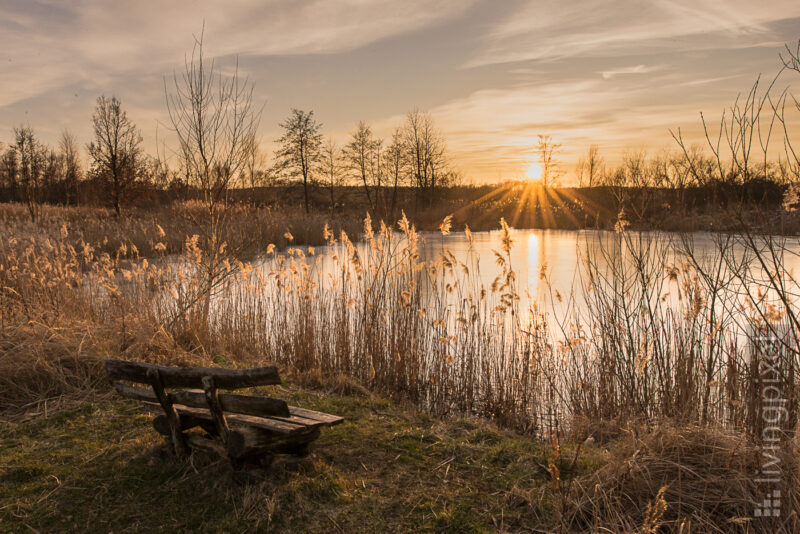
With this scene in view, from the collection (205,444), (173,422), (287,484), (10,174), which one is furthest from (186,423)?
(10,174)

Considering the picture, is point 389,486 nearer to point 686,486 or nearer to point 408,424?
point 408,424

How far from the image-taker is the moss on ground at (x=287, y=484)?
2.85m

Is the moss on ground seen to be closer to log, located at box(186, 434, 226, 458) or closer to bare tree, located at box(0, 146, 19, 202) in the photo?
log, located at box(186, 434, 226, 458)

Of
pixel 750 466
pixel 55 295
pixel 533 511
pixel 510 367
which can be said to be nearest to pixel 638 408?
pixel 510 367

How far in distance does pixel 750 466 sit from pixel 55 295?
24.3 feet

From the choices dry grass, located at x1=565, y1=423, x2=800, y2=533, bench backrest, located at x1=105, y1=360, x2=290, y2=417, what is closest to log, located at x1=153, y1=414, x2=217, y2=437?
bench backrest, located at x1=105, y1=360, x2=290, y2=417

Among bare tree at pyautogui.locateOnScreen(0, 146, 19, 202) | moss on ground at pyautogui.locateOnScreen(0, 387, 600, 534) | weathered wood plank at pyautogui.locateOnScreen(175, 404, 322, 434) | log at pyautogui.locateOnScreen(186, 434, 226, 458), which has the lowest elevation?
moss on ground at pyautogui.locateOnScreen(0, 387, 600, 534)

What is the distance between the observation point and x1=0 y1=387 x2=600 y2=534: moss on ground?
9.36ft

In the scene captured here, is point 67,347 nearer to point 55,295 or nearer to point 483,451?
point 55,295

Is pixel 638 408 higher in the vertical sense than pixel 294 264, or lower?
lower

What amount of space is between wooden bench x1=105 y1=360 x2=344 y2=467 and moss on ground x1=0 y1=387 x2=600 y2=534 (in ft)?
0.45

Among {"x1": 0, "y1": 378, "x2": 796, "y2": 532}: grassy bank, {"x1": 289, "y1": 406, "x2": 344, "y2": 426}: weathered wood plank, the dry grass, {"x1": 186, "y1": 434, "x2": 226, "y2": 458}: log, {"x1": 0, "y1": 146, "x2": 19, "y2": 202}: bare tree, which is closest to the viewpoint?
the dry grass

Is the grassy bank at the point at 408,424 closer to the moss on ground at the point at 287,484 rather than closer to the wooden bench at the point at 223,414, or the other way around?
the moss on ground at the point at 287,484

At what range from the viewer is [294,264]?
22.6 feet
